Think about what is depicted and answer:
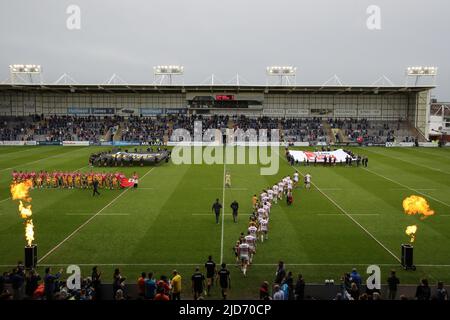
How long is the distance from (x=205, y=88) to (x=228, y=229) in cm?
5332

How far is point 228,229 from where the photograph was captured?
18.4 meters

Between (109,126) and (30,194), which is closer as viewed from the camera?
(30,194)

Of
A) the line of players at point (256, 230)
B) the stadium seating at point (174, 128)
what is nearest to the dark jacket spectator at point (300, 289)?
the line of players at point (256, 230)

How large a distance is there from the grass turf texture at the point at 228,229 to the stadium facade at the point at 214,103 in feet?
142

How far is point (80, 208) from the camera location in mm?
21875

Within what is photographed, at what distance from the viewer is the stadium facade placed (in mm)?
72812

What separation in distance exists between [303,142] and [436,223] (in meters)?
45.4

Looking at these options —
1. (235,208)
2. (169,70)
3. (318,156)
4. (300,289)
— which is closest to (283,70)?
(169,70)

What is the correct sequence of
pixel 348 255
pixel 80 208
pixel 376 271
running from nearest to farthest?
pixel 376 271, pixel 348 255, pixel 80 208

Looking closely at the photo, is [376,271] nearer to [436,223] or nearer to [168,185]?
[436,223]

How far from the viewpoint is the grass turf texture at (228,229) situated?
14312 mm

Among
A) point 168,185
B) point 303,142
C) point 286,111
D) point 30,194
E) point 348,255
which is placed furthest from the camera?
point 286,111

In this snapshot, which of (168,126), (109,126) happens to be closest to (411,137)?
(168,126)

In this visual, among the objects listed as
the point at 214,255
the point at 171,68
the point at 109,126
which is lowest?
the point at 214,255
